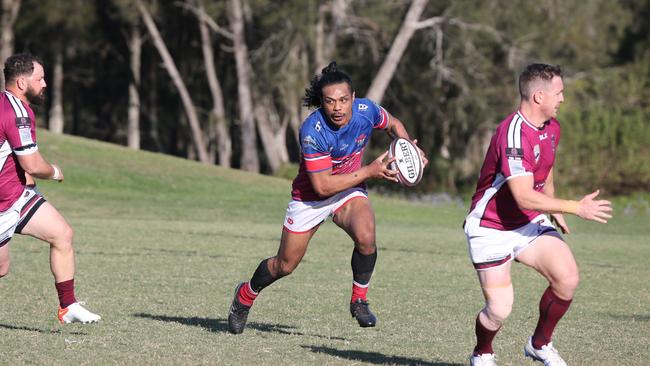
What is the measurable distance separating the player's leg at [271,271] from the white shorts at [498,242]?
6.39 feet

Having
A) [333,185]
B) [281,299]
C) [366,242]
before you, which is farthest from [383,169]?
[281,299]

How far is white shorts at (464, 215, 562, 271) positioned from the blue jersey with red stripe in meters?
1.61

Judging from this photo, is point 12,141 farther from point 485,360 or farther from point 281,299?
point 485,360

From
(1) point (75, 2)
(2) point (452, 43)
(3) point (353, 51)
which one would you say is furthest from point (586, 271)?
(1) point (75, 2)

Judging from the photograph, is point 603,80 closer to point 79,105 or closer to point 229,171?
point 229,171

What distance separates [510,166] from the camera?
Answer: 22.1 feet

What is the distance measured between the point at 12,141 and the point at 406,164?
292cm

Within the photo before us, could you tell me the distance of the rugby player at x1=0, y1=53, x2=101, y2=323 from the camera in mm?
8211

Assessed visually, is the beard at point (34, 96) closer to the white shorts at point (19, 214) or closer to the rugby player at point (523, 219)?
the white shorts at point (19, 214)

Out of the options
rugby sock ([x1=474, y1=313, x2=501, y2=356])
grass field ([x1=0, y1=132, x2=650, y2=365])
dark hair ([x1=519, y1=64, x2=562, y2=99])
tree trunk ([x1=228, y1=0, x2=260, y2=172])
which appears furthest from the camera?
tree trunk ([x1=228, y1=0, x2=260, y2=172])

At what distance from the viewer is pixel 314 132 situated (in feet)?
26.9

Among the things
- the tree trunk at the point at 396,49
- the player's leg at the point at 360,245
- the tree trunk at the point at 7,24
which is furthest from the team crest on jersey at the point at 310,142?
the tree trunk at the point at 7,24

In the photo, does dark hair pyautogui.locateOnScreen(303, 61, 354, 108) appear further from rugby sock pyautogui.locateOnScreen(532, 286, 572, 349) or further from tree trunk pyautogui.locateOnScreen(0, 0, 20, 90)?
tree trunk pyautogui.locateOnScreen(0, 0, 20, 90)

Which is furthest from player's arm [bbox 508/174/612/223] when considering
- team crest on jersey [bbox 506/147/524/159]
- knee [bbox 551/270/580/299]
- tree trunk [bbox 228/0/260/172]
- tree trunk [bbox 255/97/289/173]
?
tree trunk [bbox 255/97/289/173]
